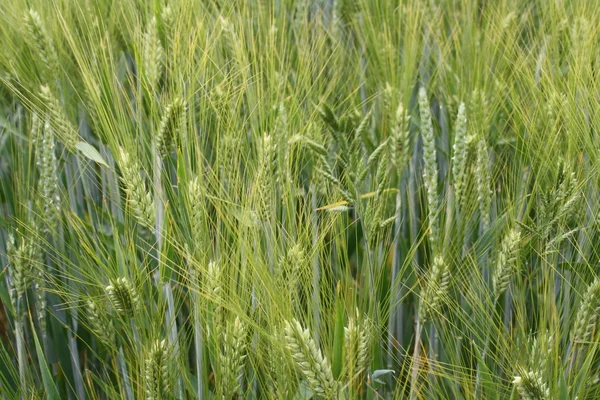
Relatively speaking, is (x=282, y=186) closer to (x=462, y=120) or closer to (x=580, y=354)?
(x=462, y=120)

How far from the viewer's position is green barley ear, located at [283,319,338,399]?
31.9 inches

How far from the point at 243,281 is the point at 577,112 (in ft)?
1.82

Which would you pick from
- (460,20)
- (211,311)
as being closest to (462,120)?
(211,311)

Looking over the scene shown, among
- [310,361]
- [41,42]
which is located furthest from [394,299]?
[41,42]

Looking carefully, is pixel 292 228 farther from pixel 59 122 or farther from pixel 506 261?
pixel 59 122

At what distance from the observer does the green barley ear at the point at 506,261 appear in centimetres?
100

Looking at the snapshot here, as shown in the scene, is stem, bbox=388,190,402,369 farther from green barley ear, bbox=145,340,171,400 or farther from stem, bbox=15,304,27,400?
stem, bbox=15,304,27,400

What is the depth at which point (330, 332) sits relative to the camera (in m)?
0.90

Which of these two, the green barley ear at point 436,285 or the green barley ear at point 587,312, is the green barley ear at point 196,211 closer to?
the green barley ear at point 436,285

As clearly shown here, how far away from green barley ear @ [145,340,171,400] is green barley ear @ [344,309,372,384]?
22 centimetres

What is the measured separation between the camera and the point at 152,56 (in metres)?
1.13

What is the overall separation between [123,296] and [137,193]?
13cm

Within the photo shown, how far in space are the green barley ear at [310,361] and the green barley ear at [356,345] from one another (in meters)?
0.03

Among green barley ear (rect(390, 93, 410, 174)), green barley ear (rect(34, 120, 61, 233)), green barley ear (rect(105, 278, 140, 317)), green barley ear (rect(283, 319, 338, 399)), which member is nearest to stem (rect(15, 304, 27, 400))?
green barley ear (rect(34, 120, 61, 233))
